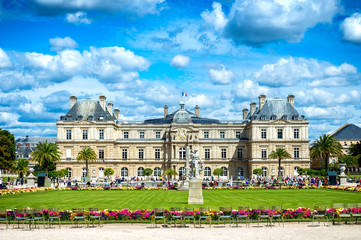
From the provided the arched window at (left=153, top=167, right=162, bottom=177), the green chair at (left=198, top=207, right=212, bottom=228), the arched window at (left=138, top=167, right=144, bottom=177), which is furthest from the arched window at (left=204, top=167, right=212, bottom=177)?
the green chair at (left=198, top=207, right=212, bottom=228)

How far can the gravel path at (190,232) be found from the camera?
21734 millimetres

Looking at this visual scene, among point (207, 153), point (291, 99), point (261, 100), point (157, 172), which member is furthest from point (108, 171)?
point (291, 99)

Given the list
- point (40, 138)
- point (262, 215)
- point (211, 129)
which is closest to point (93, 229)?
point (262, 215)

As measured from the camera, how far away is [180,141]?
288ft

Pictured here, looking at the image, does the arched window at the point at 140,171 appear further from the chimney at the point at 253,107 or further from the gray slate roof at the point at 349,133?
the gray slate roof at the point at 349,133

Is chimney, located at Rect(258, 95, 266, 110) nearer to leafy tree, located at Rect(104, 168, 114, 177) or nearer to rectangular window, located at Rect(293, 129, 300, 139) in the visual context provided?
rectangular window, located at Rect(293, 129, 300, 139)

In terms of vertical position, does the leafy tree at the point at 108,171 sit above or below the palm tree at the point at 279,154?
below

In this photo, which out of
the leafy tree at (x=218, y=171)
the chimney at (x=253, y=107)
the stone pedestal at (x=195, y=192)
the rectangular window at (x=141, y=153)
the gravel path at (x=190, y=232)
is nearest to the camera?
the gravel path at (x=190, y=232)

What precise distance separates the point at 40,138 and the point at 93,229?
144 m

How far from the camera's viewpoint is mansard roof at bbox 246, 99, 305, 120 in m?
88.6

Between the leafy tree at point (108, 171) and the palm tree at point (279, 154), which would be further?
the leafy tree at point (108, 171)

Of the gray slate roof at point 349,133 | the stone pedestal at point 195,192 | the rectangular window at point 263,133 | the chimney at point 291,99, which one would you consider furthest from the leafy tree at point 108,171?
the gray slate roof at point 349,133

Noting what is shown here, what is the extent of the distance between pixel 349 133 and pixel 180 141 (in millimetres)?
74582

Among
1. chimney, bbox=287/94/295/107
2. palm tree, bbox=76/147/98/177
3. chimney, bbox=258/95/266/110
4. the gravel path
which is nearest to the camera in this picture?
the gravel path
